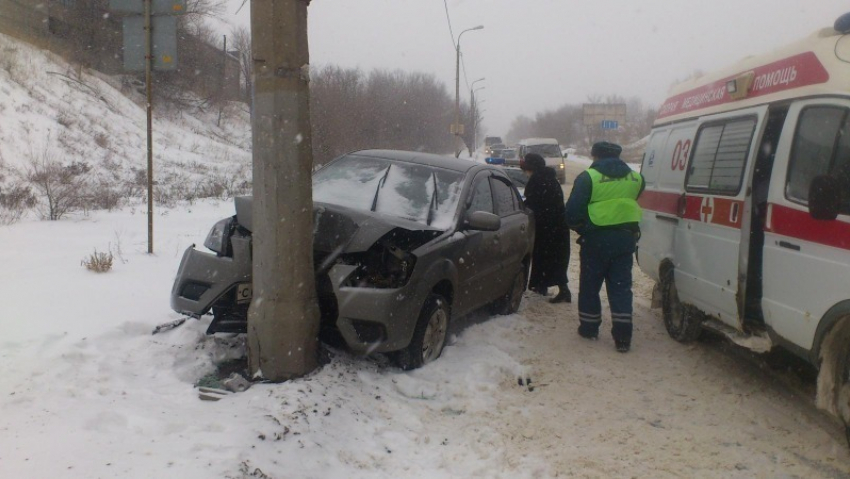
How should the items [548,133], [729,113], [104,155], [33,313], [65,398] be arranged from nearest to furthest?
1. [65,398]
2. [33,313]
3. [729,113]
4. [104,155]
5. [548,133]

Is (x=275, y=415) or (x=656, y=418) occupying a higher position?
(x=275, y=415)

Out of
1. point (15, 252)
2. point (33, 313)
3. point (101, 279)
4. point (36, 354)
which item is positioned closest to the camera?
point (36, 354)

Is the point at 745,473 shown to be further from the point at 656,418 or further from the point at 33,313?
the point at 33,313

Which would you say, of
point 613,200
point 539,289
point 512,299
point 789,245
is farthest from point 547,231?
point 789,245

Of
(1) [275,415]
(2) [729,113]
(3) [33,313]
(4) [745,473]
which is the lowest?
(4) [745,473]

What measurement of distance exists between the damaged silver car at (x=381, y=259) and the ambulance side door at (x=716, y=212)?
1789mm

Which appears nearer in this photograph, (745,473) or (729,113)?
(745,473)

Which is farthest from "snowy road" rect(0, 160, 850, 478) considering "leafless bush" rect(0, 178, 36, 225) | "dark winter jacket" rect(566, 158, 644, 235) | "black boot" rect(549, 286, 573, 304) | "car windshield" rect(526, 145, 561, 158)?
"car windshield" rect(526, 145, 561, 158)

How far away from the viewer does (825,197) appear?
152 inches

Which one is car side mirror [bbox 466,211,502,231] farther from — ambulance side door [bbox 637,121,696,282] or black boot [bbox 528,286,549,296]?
black boot [bbox 528,286,549,296]

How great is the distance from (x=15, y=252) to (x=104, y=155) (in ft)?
56.1

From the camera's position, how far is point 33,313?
4918 mm

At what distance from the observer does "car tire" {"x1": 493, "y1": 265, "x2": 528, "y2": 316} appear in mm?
7316

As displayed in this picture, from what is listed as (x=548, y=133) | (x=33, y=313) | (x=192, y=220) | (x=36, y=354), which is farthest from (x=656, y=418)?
(x=548, y=133)
